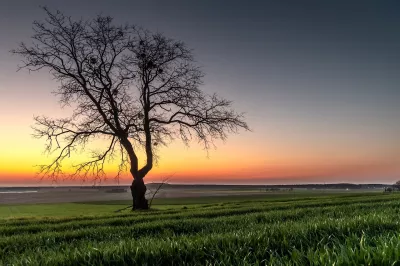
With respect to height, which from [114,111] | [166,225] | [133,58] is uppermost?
[133,58]

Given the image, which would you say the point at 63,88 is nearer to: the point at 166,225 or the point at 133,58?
the point at 133,58

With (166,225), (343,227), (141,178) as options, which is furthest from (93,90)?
(343,227)

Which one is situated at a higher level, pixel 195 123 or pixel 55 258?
pixel 195 123

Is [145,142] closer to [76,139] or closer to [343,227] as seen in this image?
[76,139]

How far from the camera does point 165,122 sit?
3488cm

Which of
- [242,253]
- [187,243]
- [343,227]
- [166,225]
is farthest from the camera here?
[166,225]

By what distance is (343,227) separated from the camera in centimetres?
676

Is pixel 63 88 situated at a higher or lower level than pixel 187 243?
higher

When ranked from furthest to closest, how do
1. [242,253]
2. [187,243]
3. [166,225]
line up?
[166,225] < [187,243] < [242,253]

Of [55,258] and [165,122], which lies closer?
[55,258]

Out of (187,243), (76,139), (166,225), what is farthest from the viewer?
(76,139)

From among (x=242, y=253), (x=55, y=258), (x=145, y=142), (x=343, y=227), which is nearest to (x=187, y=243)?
(x=242, y=253)

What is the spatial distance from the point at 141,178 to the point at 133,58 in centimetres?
1052

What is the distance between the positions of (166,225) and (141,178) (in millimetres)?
22215
